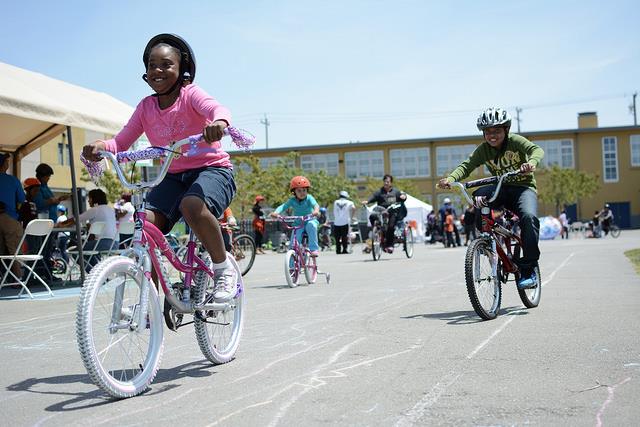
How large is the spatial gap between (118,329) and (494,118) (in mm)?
4431

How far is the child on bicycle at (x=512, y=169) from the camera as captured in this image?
23.7 feet

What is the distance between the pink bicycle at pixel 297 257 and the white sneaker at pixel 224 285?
6.10 metres

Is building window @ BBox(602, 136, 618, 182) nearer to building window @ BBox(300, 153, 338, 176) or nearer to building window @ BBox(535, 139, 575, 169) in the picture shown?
building window @ BBox(535, 139, 575, 169)

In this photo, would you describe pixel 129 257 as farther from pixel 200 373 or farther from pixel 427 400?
pixel 427 400

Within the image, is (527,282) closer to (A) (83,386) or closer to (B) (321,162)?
(A) (83,386)

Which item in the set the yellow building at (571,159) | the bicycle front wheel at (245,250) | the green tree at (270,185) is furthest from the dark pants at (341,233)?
the yellow building at (571,159)

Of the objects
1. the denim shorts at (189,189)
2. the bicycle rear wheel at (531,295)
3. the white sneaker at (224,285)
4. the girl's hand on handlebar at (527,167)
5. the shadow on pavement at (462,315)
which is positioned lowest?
the shadow on pavement at (462,315)

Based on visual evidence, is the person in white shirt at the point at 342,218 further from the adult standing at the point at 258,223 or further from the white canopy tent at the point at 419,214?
the white canopy tent at the point at 419,214

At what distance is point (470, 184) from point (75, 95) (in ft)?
25.0

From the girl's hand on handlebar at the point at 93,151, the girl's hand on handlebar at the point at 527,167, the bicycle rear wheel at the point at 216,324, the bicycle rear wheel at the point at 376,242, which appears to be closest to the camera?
the girl's hand on handlebar at the point at 93,151

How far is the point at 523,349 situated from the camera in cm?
523

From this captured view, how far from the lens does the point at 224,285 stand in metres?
4.89

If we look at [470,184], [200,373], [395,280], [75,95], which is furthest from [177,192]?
[75,95]

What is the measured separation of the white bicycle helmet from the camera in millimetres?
7230
